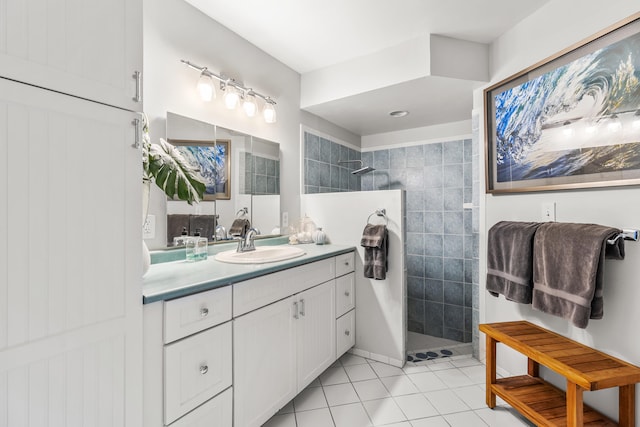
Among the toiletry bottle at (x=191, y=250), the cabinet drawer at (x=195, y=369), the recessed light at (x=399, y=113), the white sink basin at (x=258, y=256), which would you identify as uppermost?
the recessed light at (x=399, y=113)

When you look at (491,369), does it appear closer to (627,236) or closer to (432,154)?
(627,236)

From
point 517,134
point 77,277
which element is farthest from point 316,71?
point 77,277

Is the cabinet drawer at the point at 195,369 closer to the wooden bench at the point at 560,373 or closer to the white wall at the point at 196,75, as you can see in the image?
the white wall at the point at 196,75

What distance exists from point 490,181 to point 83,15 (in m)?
2.32

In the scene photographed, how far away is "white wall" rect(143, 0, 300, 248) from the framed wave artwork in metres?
1.56

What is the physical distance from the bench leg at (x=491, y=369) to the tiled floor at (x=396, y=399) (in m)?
0.05

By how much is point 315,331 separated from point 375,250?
0.73m

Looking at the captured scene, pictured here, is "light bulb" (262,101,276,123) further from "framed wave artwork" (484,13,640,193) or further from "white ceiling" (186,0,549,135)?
"framed wave artwork" (484,13,640,193)

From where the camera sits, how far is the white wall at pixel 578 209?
4.46 feet

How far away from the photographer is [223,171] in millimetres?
1984

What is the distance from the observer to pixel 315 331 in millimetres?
1917

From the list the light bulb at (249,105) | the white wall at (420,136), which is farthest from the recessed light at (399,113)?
the light bulb at (249,105)

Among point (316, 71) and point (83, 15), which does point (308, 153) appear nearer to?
point (316, 71)

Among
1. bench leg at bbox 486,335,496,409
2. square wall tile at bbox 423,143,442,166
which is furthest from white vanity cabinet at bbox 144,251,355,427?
square wall tile at bbox 423,143,442,166
